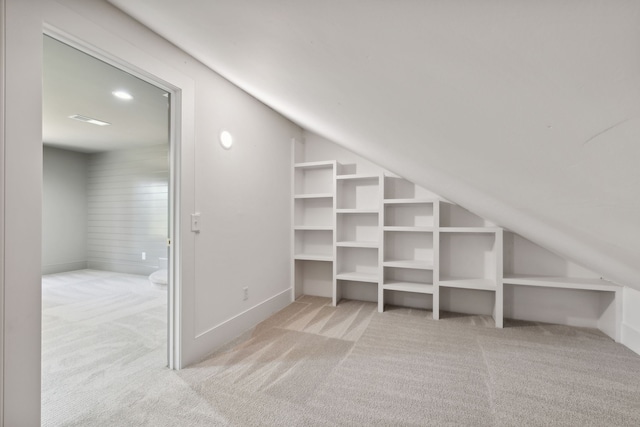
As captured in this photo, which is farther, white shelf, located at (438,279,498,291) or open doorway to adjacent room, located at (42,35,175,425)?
white shelf, located at (438,279,498,291)

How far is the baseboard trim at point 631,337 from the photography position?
211 centimetres

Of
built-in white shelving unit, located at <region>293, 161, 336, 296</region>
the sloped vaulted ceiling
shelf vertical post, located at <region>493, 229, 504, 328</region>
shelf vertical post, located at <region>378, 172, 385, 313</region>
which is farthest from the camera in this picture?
built-in white shelving unit, located at <region>293, 161, 336, 296</region>

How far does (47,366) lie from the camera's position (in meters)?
1.91

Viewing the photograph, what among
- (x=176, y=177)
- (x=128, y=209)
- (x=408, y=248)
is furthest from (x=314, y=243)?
(x=128, y=209)

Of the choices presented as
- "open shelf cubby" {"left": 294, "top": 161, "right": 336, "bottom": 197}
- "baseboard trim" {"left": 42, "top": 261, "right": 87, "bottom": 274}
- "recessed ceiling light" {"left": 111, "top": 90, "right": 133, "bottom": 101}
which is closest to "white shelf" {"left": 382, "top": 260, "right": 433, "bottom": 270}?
"open shelf cubby" {"left": 294, "top": 161, "right": 336, "bottom": 197}

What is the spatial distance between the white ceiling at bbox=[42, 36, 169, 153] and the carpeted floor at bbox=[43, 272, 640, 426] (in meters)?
1.84

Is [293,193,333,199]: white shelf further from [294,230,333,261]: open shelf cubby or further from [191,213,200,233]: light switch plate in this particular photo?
[191,213,200,233]: light switch plate

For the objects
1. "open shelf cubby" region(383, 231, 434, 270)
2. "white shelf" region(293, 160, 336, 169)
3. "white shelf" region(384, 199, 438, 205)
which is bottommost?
"open shelf cubby" region(383, 231, 434, 270)

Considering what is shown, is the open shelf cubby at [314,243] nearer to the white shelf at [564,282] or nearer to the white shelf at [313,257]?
the white shelf at [313,257]

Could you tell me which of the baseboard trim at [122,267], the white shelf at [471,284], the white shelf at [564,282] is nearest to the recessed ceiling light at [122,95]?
the baseboard trim at [122,267]

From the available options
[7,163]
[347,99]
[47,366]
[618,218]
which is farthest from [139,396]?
[618,218]

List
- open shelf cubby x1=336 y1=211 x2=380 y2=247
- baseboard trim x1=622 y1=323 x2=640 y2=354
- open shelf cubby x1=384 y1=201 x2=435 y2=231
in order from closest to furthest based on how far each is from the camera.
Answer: baseboard trim x1=622 y1=323 x2=640 y2=354 < open shelf cubby x1=384 y1=201 x2=435 y2=231 < open shelf cubby x1=336 y1=211 x2=380 y2=247

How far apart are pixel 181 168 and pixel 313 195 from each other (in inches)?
63.9

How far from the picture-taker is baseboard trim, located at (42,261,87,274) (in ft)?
15.8
